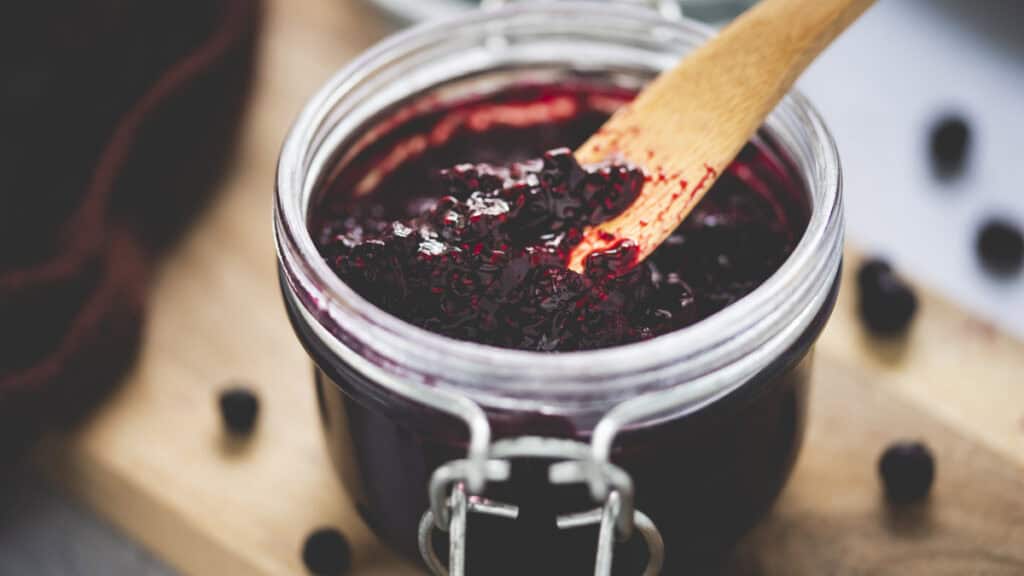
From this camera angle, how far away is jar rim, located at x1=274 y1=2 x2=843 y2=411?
979 millimetres

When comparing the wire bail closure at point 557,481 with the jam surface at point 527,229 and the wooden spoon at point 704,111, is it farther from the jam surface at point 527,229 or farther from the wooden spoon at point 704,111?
the wooden spoon at point 704,111

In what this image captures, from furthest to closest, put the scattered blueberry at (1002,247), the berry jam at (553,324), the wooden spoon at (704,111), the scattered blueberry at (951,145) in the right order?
the scattered blueberry at (951,145) < the scattered blueberry at (1002,247) < the wooden spoon at (704,111) < the berry jam at (553,324)

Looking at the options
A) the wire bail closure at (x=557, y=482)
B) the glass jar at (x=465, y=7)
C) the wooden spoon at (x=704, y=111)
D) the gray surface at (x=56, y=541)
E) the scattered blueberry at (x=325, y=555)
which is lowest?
the gray surface at (x=56, y=541)

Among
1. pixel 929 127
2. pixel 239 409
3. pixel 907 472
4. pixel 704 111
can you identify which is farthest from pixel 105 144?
pixel 929 127

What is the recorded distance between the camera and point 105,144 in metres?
1.69

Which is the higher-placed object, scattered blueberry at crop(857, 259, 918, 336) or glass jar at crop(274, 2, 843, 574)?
glass jar at crop(274, 2, 843, 574)

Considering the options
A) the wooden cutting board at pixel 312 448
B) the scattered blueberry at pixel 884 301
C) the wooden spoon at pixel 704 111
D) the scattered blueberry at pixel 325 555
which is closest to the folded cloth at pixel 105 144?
the wooden cutting board at pixel 312 448

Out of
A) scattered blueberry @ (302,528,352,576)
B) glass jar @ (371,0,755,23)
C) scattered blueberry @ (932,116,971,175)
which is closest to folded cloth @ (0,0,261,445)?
glass jar @ (371,0,755,23)

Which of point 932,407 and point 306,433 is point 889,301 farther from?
point 306,433

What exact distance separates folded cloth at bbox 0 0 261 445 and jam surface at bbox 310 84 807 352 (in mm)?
389

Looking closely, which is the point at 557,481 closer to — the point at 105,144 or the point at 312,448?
Result: the point at 312,448

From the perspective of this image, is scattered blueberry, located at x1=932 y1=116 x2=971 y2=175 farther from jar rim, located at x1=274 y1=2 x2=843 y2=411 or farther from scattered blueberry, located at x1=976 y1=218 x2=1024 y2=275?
jar rim, located at x1=274 y1=2 x2=843 y2=411

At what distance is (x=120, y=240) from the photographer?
5.15 feet

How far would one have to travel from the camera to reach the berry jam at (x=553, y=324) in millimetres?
1070
